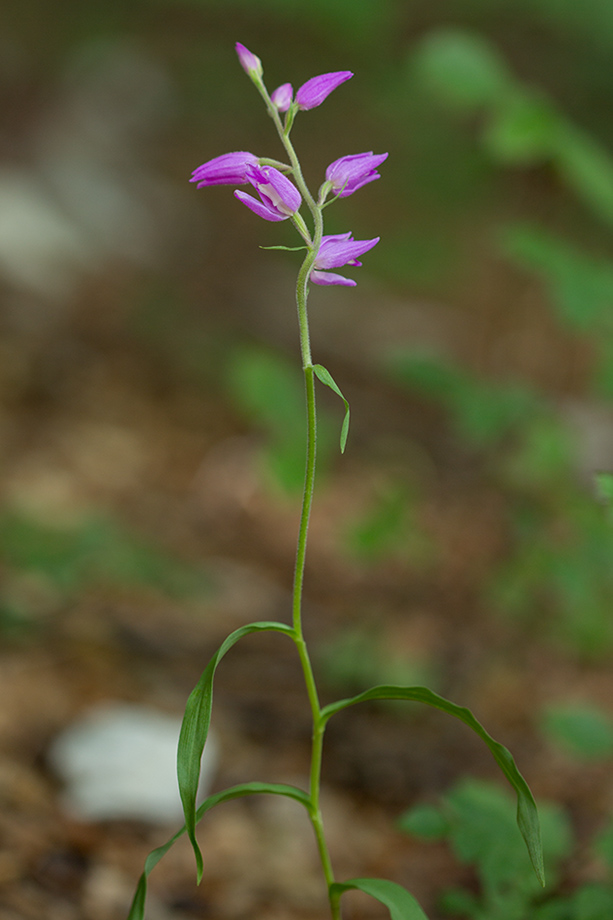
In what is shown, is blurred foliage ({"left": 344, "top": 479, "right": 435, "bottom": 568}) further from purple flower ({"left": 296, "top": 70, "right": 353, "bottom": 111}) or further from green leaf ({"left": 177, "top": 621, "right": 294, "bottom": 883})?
purple flower ({"left": 296, "top": 70, "right": 353, "bottom": 111})

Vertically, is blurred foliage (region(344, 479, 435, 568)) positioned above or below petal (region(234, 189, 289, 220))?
below

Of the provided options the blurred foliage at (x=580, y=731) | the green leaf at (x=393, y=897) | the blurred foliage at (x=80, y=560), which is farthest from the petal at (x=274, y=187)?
the blurred foliage at (x=80, y=560)

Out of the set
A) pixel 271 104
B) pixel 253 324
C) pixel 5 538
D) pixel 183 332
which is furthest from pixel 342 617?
pixel 253 324

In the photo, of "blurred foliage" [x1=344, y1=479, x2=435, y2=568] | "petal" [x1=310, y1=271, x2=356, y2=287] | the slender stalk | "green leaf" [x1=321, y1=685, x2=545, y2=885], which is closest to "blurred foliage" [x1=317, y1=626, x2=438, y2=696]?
"blurred foliage" [x1=344, y1=479, x2=435, y2=568]

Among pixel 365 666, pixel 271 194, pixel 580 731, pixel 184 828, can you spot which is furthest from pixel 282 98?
pixel 365 666

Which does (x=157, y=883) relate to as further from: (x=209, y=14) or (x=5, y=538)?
(x=209, y=14)

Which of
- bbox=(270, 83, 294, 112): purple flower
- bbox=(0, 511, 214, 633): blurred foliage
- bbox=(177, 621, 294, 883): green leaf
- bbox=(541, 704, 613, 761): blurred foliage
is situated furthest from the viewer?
bbox=(0, 511, 214, 633): blurred foliage

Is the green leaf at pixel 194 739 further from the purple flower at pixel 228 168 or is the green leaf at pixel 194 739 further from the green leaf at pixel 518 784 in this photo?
the purple flower at pixel 228 168
